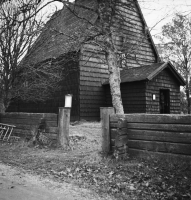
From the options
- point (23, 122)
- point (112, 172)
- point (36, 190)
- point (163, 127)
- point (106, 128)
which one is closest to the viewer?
point (36, 190)

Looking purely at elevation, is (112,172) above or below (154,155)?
below

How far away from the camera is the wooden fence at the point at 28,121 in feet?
25.6

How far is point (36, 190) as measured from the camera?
3912mm

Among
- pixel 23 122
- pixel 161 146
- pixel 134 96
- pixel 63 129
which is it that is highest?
pixel 134 96

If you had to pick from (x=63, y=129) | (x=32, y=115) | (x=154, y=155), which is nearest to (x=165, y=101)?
(x=32, y=115)

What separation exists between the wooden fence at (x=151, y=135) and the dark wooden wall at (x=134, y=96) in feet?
27.8

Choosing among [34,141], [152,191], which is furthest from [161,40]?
[152,191]

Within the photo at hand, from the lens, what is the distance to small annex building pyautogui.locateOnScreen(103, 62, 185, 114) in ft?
46.0

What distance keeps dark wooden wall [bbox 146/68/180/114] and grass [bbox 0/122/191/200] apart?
27.4 feet

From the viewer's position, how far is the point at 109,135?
5.95 m

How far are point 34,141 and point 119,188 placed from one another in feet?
16.0

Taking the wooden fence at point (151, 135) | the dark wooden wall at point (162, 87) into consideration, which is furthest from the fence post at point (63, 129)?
the dark wooden wall at point (162, 87)

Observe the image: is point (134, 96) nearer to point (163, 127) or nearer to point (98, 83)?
point (98, 83)

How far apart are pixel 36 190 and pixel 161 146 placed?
2.80 m
